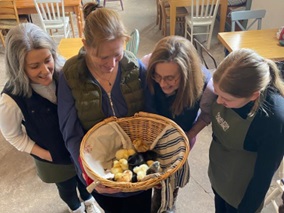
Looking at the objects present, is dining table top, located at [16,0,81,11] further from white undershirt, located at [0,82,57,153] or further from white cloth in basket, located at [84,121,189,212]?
white cloth in basket, located at [84,121,189,212]

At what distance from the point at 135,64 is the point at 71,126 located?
38 cm

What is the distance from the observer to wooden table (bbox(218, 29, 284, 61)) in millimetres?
2645

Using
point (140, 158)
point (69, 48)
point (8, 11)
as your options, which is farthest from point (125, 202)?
point (8, 11)

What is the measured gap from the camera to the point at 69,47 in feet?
8.98

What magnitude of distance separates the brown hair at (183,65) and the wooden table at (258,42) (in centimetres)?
150

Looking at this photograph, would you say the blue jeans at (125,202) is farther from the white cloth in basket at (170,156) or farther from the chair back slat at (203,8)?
the chair back slat at (203,8)

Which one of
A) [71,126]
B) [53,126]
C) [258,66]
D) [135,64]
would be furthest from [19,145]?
[258,66]

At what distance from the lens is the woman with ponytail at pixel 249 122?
113 cm

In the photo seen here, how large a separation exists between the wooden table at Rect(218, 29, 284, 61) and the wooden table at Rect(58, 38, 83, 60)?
132 centimetres

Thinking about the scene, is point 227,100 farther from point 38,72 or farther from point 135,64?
point 38,72

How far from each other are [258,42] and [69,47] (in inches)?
65.9

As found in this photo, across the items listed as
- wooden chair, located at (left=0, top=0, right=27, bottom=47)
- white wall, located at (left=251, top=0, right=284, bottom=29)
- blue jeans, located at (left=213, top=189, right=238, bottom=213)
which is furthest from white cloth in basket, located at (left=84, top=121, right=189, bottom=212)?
wooden chair, located at (left=0, top=0, right=27, bottom=47)

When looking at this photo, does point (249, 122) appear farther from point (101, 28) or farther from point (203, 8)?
point (203, 8)

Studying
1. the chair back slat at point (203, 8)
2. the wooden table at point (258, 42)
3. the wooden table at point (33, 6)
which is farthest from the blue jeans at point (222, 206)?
the wooden table at point (33, 6)
